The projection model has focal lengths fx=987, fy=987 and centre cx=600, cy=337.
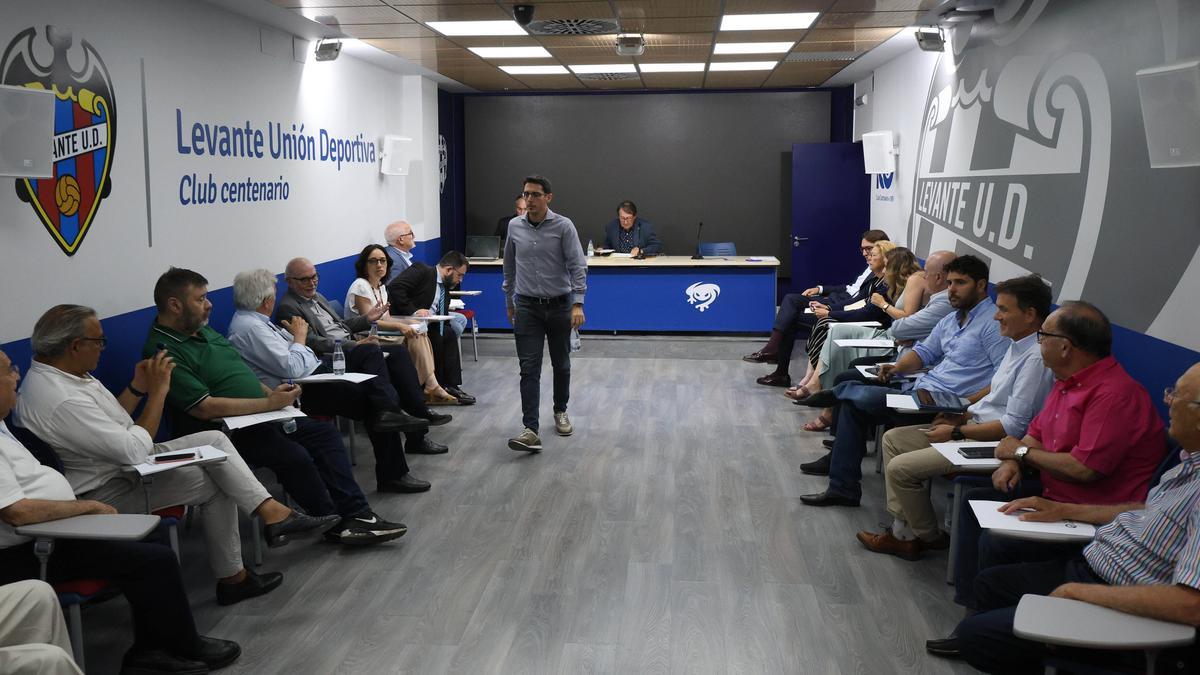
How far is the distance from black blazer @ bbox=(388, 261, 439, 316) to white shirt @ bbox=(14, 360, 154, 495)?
11.9ft

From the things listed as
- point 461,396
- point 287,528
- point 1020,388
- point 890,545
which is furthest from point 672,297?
point 287,528

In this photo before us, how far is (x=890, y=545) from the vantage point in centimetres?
451

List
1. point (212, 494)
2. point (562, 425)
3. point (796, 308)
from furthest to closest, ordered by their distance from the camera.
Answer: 1. point (796, 308)
2. point (562, 425)
3. point (212, 494)

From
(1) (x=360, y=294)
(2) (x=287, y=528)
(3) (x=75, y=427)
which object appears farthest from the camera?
(1) (x=360, y=294)

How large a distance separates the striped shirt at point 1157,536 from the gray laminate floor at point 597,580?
756mm

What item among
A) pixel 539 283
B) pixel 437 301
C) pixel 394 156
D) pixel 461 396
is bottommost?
pixel 461 396

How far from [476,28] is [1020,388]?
480 cm

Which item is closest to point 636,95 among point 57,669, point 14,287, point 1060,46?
point 1060,46

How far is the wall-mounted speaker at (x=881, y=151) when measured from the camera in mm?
9281

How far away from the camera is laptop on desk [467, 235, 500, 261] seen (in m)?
10.9

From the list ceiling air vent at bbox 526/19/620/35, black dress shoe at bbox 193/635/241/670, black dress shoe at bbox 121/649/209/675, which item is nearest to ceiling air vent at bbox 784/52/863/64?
ceiling air vent at bbox 526/19/620/35

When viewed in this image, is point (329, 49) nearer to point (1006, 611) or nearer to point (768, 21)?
point (768, 21)

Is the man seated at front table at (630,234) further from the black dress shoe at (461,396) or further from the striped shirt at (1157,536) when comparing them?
the striped shirt at (1157,536)

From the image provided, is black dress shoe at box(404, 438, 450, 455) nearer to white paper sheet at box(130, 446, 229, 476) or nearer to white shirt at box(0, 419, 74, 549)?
white paper sheet at box(130, 446, 229, 476)
